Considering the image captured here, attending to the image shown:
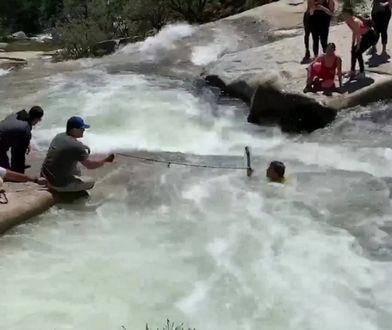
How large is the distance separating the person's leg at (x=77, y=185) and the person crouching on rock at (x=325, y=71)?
184 inches

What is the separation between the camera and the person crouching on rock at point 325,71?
11.5 metres

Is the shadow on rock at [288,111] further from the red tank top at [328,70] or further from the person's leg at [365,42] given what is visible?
the person's leg at [365,42]

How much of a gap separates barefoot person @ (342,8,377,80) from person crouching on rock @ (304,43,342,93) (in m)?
0.39

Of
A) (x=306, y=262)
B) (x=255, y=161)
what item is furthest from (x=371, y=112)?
(x=306, y=262)

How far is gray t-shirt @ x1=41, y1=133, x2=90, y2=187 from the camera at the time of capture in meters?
8.26

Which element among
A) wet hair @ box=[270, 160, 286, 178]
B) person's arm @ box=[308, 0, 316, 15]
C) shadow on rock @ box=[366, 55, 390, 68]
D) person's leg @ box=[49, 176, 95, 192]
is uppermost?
person's arm @ box=[308, 0, 316, 15]

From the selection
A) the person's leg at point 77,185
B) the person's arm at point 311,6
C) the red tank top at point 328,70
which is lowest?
the person's leg at point 77,185

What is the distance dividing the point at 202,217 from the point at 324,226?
55.1 inches

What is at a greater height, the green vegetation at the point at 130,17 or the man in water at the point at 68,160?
the man in water at the point at 68,160

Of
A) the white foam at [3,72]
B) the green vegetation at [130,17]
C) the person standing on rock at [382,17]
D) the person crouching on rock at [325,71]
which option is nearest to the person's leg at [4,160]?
the person crouching on rock at [325,71]

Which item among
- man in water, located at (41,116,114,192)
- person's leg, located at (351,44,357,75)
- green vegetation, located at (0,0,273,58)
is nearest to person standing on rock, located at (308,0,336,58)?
person's leg, located at (351,44,357,75)

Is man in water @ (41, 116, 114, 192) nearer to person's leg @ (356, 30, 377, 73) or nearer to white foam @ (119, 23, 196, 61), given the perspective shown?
person's leg @ (356, 30, 377, 73)

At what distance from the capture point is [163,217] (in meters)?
8.19

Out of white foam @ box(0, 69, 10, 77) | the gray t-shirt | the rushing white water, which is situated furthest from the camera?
white foam @ box(0, 69, 10, 77)
